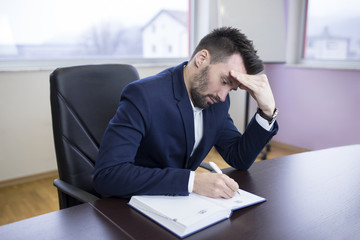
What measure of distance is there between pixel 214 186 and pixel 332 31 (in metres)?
3.22

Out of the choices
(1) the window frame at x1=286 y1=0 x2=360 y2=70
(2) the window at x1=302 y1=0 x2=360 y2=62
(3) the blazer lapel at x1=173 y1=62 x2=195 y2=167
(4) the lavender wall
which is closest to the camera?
(3) the blazer lapel at x1=173 y1=62 x2=195 y2=167

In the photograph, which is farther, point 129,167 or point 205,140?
point 205,140

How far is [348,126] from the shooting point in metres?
3.22

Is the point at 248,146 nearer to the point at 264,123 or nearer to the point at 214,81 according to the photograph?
the point at 264,123

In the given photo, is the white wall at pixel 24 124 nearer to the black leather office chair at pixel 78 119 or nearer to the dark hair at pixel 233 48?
the black leather office chair at pixel 78 119

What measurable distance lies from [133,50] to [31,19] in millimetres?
987

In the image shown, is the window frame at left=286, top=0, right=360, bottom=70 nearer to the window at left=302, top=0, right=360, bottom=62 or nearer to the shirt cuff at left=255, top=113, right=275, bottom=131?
the window at left=302, top=0, right=360, bottom=62

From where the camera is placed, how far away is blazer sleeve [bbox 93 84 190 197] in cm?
91

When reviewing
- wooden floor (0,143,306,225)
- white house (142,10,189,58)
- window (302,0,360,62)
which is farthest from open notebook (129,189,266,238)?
window (302,0,360,62)

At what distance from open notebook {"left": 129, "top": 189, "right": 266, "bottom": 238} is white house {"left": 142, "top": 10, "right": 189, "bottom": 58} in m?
2.67

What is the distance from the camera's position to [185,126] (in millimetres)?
1142

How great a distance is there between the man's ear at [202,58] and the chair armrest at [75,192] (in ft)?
1.96

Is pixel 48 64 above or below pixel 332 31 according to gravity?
below

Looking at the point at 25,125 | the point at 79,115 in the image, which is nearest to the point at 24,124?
the point at 25,125
